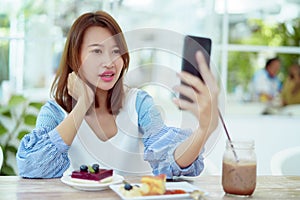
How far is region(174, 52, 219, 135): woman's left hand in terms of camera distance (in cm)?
130

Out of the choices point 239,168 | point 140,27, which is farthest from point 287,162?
point 140,27

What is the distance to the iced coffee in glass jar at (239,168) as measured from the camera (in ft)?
4.63

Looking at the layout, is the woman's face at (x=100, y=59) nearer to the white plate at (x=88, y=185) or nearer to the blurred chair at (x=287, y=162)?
the white plate at (x=88, y=185)

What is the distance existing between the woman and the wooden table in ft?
0.25

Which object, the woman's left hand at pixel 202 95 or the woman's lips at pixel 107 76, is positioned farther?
the woman's lips at pixel 107 76

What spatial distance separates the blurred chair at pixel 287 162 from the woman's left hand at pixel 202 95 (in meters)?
0.78

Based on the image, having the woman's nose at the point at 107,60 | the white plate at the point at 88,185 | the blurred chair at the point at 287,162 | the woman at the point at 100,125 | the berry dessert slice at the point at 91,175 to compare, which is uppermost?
the woman's nose at the point at 107,60

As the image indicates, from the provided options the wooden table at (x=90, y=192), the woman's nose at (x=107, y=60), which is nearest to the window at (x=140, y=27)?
the woman's nose at (x=107, y=60)

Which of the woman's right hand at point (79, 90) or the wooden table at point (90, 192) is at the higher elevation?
the woman's right hand at point (79, 90)

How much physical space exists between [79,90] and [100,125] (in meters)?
0.23

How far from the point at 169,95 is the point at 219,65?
44cm

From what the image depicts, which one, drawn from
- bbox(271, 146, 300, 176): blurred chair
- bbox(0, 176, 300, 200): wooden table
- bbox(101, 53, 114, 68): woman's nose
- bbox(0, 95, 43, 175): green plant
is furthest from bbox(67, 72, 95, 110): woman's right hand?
bbox(0, 95, 43, 175): green plant

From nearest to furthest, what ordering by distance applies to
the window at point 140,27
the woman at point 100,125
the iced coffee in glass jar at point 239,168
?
the iced coffee in glass jar at point 239,168
the woman at point 100,125
the window at point 140,27

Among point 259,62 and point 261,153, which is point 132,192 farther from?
point 259,62
